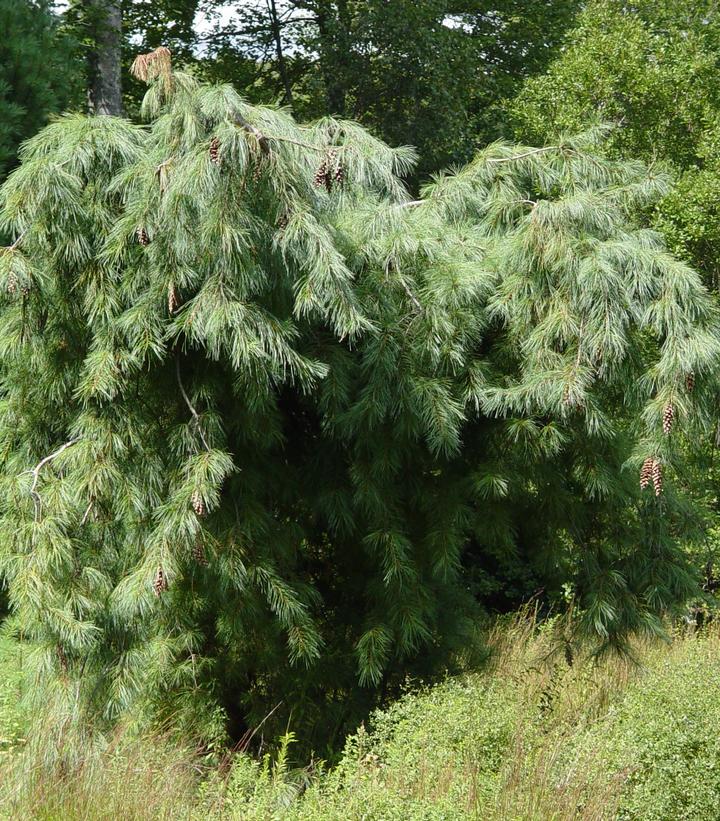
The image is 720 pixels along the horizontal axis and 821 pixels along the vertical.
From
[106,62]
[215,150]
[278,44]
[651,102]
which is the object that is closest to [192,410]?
[215,150]

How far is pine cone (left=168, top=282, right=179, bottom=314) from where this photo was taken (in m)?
3.18

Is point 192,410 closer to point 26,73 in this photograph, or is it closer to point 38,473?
point 38,473

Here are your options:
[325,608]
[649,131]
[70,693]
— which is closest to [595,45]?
[649,131]

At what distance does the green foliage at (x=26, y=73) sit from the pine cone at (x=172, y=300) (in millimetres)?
2716

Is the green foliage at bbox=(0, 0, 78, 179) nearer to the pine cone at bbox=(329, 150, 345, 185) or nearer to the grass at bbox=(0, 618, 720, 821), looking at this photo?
the pine cone at bbox=(329, 150, 345, 185)

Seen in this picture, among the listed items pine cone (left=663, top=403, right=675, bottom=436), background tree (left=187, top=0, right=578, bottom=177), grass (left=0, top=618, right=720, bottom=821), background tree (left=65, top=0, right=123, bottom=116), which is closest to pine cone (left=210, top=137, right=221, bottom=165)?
pine cone (left=663, top=403, right=675, bottom=436)

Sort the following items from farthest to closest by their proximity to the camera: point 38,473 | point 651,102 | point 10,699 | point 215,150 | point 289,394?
point 651,102 → point 10,699 → point 289,394 → point 38,473 → point 215,150

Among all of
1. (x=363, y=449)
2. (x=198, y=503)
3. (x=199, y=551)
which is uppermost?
(x=198, y=503)

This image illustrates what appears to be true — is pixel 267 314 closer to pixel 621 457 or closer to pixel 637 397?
pixel 637 397

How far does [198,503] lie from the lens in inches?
125

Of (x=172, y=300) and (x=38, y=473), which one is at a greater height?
(x=172, y=300)

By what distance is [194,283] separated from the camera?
3.29 m

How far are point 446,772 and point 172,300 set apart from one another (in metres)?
1.83

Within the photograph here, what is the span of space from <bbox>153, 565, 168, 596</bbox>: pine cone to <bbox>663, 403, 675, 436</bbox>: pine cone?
5.62 feet
